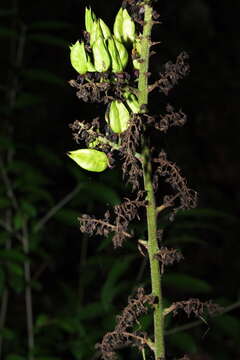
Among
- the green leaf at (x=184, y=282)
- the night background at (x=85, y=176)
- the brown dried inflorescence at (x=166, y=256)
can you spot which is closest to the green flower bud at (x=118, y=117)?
the brown dried inflorescence at (x=166, y=256)

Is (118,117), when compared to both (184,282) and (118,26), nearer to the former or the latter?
(118,26)

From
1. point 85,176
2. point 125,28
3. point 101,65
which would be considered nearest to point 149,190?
point 101,65

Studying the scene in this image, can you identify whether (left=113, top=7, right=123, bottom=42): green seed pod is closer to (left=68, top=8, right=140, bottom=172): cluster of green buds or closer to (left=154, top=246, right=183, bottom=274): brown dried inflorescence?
(left=68, top=8, right=140, bottom=172): cluster of green buds

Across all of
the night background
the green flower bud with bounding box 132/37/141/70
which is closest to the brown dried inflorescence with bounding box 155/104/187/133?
the green flower bud with bounding box 132/37/141/70

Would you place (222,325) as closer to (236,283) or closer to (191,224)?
(191,224)

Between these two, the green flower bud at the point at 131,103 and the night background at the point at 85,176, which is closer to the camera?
the green flower bud at the point at 131,103

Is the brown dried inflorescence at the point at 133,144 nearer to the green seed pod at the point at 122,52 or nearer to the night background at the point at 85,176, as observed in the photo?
the green seed pod at the point at 122,52
